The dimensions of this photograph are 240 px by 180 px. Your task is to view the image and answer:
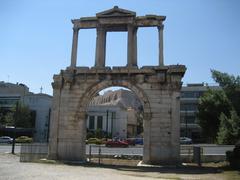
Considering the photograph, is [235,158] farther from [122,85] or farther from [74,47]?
[74,47]

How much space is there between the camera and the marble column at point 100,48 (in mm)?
24656

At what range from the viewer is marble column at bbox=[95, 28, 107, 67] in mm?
24656

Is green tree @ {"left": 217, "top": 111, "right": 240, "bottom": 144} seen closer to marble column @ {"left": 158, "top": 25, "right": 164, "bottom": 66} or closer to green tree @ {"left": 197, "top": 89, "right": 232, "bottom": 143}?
marble column @ {"left": 158, "top": 25, "right": 164, "bottom": 66}

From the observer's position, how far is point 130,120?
314 ft

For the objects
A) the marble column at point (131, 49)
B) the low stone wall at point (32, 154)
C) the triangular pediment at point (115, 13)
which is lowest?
the low stone wall at point (32, 154)

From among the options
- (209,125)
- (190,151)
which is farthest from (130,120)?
(190,151)

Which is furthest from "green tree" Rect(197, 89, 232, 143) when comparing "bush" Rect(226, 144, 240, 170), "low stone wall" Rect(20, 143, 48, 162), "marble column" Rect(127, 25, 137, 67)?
"low stone wall" Rect(20, 143, 48, 162)

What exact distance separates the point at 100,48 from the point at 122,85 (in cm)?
339

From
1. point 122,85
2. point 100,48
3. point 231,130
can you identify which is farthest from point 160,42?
point 231,130

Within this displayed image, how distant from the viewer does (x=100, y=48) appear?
24.9m

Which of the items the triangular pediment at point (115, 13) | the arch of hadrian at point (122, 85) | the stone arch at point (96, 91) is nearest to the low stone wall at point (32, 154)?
the arch of hadrian at point (122, 85)

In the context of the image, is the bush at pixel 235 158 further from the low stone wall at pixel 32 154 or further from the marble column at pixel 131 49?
the low stone wall at pixel 32 154

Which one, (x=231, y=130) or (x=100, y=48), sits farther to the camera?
(x=100, y=48)

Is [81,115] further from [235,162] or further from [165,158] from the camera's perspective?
[235,162]
